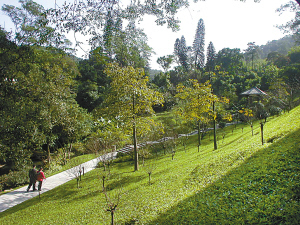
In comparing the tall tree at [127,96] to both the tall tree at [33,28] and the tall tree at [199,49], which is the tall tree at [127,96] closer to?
the tall tree at [33,28]

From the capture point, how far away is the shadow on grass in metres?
3.31

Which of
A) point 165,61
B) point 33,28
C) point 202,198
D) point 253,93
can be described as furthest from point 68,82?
point 165,61

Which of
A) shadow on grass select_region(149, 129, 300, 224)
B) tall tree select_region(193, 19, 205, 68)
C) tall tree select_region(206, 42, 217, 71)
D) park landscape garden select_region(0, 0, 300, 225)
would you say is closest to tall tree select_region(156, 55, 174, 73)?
tall tree select_region(193, 19, 205, 68)

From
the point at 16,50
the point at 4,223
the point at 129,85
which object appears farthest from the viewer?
the point at 129,85

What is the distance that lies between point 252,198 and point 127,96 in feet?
25.4

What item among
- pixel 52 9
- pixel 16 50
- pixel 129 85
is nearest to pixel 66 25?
pixel 52 9

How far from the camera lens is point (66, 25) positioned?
465 centimetres

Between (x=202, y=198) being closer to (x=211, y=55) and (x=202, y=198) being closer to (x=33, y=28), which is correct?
(x=33, y=28)

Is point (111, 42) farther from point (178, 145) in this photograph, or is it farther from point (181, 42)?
point (181, 42)

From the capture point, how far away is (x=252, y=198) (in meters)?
3.92

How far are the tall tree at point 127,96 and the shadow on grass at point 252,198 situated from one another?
582cm

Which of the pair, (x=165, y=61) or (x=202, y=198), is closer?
(x=202, y=198)

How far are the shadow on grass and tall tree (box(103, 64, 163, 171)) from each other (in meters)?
5.82

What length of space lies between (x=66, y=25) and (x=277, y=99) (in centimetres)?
2244
